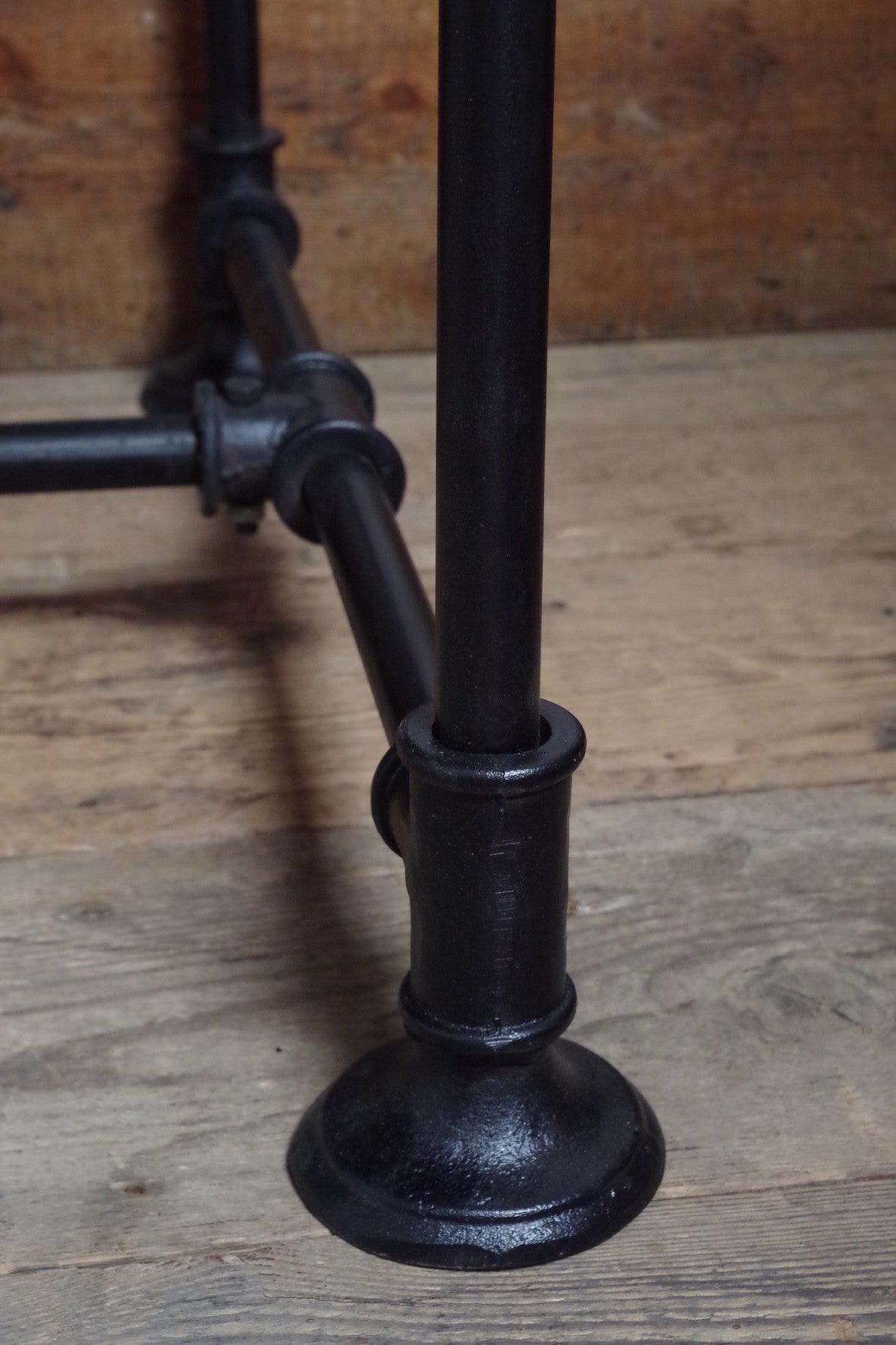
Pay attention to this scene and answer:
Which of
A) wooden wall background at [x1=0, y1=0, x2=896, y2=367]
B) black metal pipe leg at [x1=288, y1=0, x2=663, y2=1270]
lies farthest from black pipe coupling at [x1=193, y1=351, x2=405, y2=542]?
wooden wall background at [x1=0, y1=0, x2=896, y2=367]

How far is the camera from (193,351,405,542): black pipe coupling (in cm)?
103

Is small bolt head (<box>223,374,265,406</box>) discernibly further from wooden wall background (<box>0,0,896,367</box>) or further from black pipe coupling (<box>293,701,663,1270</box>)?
wooden wall background (<box>0,0,896,367</box>)

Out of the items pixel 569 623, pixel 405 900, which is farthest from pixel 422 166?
pixel 405 900

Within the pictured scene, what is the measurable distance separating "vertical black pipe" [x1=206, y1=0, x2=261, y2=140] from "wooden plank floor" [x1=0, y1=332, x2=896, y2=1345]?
0.92ft

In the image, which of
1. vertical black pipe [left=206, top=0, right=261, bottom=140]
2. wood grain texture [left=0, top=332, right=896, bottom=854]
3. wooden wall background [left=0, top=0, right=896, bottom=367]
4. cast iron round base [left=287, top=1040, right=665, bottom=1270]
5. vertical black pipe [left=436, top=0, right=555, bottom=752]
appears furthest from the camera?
A: wooden wall background [left=0, top=0, right=896, bottom=367]

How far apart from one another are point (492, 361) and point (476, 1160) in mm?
307

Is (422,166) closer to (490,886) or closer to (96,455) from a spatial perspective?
(96,455)

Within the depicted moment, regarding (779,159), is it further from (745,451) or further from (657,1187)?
(657,1187)

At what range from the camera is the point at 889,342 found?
1709 mm

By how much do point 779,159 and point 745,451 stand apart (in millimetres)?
384

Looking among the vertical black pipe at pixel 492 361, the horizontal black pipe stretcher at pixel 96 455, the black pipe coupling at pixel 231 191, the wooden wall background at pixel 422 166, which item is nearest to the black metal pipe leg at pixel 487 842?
the vertical black pipe at pixel 492 361

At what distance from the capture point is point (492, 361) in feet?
1.89

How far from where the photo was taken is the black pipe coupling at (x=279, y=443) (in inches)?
40.6

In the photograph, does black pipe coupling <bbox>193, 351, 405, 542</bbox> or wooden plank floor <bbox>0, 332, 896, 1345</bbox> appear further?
black pipe coupling <bbox>193, 351, 405, 542</bbox>
